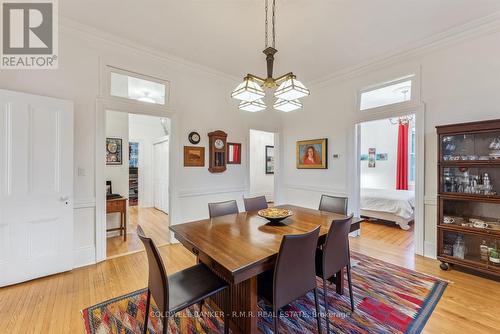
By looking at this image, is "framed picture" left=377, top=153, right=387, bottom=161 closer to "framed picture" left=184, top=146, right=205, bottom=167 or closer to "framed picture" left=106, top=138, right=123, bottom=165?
"framed picture" left=184, top=146, right=205, bottom=167

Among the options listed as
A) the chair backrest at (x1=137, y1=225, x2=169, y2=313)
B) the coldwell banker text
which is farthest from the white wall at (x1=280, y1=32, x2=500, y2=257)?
the coldwell banker text

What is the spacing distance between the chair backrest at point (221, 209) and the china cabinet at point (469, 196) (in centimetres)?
262

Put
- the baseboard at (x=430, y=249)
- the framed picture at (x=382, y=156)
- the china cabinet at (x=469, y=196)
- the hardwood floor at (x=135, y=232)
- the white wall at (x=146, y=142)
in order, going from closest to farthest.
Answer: the china cabinet at (x=469, y=196) → the baseboard at (x=430, y=249) → the hardwood floor at (x=135, y=232) → the framed picture at (x=382, y=156) → the white wall at (x=146, y=142)

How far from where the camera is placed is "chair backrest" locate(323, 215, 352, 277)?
1723mm

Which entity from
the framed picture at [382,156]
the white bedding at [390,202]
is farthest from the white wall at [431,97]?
the framed picture at [382,156]

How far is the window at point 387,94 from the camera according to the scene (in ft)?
11.1

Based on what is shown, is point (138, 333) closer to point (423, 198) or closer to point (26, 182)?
point (26, 182)

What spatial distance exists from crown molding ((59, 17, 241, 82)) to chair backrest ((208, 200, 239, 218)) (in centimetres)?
247

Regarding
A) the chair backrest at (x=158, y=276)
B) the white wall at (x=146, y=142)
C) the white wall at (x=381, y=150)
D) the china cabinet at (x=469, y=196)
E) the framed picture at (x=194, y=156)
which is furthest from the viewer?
the white wall at (x=146, y=142)

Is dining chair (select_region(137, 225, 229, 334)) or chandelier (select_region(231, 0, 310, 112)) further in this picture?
chandelier (select_region(231, 0, 310, 112))

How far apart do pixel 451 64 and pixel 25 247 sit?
5.53 metres

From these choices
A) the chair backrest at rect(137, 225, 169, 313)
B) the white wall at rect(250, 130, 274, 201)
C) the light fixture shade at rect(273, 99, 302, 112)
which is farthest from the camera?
the white wall at rect(250, 130, 274, 201)

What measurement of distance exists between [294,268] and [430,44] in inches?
138

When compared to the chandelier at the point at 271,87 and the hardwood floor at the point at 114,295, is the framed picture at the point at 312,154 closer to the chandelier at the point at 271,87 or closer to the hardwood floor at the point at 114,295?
the hardwood floor at the point at 114,295
